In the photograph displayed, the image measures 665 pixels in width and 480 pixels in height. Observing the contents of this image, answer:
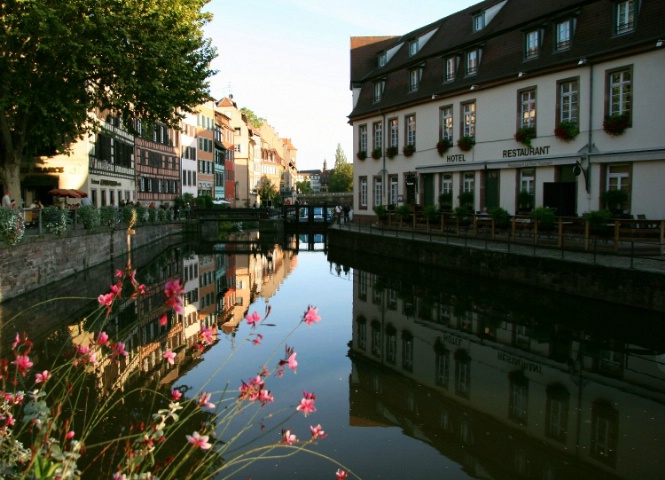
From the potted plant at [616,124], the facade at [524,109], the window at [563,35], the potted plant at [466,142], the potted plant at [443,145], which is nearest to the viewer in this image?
the facade at [524,109]

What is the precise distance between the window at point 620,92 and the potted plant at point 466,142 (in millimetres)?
7854

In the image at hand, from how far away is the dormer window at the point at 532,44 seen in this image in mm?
25859

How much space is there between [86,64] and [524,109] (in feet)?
53.2

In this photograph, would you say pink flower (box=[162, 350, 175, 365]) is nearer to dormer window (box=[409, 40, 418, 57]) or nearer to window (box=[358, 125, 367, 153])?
dormer window (box=[409, 40, 418, 57])

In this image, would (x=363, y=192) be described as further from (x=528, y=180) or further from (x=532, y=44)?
(x=532, y=44)

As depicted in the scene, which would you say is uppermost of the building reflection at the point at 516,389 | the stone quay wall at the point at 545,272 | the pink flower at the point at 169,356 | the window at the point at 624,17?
the window at the point at 624,17

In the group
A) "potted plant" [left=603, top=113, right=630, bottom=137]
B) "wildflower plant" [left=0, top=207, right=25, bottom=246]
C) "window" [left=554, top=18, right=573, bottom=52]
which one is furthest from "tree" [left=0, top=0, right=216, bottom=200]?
"potted plant" [left=603, top=113, right=630, bottom=137]

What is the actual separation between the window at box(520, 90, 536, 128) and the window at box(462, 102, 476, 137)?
3.28 metres

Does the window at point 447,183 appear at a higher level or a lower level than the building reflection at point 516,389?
higher

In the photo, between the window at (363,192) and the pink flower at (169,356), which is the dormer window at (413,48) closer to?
the window at (363,192)

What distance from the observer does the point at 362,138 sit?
40531 millimetres

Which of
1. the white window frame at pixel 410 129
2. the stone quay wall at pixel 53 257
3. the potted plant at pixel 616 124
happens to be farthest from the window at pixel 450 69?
the stone quay wall at pixel 53 257

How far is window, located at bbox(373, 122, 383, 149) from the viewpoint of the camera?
3812 centimetres

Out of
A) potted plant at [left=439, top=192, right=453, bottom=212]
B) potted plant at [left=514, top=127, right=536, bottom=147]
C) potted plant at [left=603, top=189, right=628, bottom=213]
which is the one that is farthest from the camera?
potted plant at [left=439, top=192, right=453, bottom=212]
